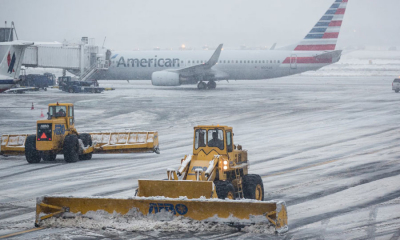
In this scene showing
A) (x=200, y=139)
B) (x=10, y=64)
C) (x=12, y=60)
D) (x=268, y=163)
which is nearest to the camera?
(x=200, y=139)

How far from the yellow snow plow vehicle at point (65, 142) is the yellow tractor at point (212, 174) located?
9030mm

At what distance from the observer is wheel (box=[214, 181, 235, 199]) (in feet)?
40.6

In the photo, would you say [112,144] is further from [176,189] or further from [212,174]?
[176,189]

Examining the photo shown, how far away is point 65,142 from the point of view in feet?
71.2

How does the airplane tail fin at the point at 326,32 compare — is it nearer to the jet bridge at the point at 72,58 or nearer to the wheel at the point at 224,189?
the jet bridge at the point at 72,58

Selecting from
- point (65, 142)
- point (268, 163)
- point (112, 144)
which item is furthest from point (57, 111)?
point (268, 163)

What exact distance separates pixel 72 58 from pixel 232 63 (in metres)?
17.9

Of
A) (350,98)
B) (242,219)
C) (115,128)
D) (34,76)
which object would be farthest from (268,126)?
(34,76)

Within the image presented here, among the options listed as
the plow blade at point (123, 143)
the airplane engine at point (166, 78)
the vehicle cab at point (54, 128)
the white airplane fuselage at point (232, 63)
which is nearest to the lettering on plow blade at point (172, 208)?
the vehicle cab at point (54, 128)

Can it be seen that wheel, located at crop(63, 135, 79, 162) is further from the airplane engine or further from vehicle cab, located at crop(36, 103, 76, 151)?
the airplane engine

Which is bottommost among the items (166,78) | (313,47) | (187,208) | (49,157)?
(49,157)

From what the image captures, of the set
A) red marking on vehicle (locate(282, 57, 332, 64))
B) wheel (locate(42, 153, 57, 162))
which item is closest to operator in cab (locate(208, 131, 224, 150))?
wheel (locate(42, 153, 57, 162))

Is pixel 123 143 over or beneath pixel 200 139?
beneath

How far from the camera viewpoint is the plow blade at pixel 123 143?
22.9 meters
